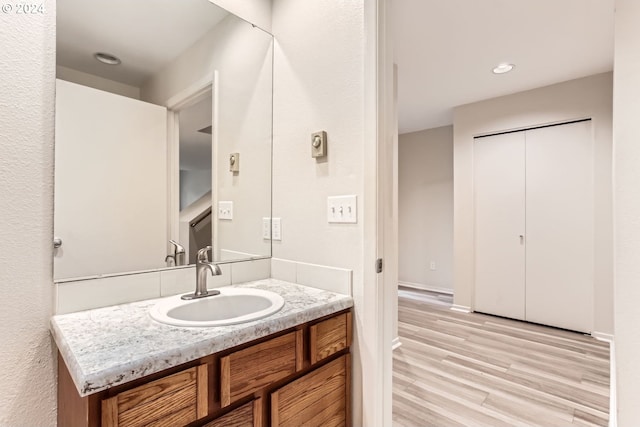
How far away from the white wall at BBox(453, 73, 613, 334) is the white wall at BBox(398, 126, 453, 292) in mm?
801

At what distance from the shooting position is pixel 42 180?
3.36 ft

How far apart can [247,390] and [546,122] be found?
142 inches

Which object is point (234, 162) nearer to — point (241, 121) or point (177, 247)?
point (241, 121)

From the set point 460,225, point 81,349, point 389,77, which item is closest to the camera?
point 81,349

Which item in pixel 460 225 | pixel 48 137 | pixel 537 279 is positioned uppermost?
pixel 48 137

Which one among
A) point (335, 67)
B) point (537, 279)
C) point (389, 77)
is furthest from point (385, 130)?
point (537, 279)

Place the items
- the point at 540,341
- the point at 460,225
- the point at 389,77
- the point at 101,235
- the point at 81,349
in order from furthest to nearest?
the point at 460,225 → the point at 540,341 → the point at 389,77 → the point at 101,235 → the point at 81,349

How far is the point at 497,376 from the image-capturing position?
2.17m

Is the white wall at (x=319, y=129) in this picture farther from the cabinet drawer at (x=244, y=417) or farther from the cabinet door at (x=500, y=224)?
the cabinet door at (x=500, y=224)

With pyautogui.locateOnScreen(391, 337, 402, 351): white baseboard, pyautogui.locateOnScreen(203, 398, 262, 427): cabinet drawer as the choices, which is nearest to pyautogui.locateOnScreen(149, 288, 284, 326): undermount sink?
pyautogui.locateOnScreen(203, 398, 262, 427): cabinet drawer

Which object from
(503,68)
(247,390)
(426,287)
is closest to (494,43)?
(503,68)

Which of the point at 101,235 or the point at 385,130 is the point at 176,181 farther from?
the point at 385,130

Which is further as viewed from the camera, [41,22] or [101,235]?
[101,235]

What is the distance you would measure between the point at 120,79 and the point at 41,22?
27cm
